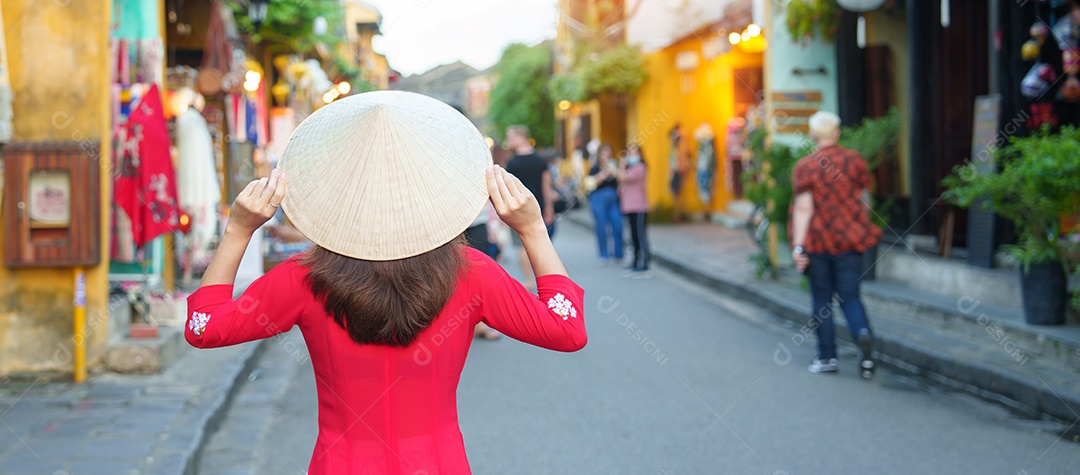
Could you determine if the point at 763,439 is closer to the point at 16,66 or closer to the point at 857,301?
the point at 857,301

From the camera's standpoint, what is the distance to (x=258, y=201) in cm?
231

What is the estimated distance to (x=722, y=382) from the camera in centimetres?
747

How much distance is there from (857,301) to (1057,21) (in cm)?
403

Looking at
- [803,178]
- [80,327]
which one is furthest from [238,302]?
[803,178]

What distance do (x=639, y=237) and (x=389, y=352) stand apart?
12.5m

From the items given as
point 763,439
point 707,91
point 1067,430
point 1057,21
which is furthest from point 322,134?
point 707,91

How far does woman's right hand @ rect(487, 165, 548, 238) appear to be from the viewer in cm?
230

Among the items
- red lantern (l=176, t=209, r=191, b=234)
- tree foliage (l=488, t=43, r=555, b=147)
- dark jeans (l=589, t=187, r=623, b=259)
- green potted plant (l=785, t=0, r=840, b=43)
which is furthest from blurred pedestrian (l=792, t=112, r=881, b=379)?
tree foliage (l=488, t=43, r=555, b=147)

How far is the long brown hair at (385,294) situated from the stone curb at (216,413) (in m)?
2.97

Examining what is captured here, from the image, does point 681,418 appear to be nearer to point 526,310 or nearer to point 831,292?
point 831,292

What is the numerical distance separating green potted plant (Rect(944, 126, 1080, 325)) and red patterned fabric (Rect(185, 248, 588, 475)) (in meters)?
5.93

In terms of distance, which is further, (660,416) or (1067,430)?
(660,416)

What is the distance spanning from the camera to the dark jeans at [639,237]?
14.7 meters

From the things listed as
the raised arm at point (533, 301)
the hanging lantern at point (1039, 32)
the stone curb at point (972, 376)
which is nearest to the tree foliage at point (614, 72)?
the stone curb at point (972, 376)
